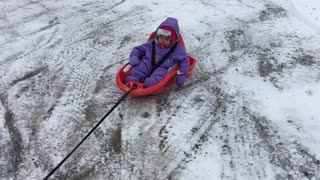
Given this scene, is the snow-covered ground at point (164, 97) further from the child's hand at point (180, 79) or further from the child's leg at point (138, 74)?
the child's leg at point (138, 74)

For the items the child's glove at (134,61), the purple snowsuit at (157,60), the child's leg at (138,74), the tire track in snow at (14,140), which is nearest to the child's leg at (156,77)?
the purple snowsuit at (157,60)

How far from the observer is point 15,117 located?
176 inches

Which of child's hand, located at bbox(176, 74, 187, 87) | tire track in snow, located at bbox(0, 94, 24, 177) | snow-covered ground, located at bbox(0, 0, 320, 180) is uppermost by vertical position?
child's hand, located at bbox(176, 74, 187, 87)

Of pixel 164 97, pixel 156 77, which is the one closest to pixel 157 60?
pixel 156 77

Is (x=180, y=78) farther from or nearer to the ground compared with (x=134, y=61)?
nearer to the ground

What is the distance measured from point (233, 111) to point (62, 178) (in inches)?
82.7

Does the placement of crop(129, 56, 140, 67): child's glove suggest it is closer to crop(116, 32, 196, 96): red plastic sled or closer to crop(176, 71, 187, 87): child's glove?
crop(116, 32, 196, 96): red plastic sled

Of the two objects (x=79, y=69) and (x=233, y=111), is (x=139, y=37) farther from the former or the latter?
(x=233, y=111)

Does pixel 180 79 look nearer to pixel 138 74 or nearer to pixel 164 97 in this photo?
pixel 164 97

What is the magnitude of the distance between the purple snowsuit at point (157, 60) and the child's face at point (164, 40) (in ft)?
0.21

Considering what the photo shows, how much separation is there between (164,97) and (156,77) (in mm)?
263

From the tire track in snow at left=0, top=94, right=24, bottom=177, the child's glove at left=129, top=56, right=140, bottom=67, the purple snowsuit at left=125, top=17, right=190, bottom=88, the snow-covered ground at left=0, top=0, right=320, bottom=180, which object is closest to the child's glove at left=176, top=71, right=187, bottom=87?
the purple snowsuit at left=125, top=17, right=190, bottom=88

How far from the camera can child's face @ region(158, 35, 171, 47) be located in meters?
5.17

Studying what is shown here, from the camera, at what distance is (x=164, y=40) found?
5180 mm
